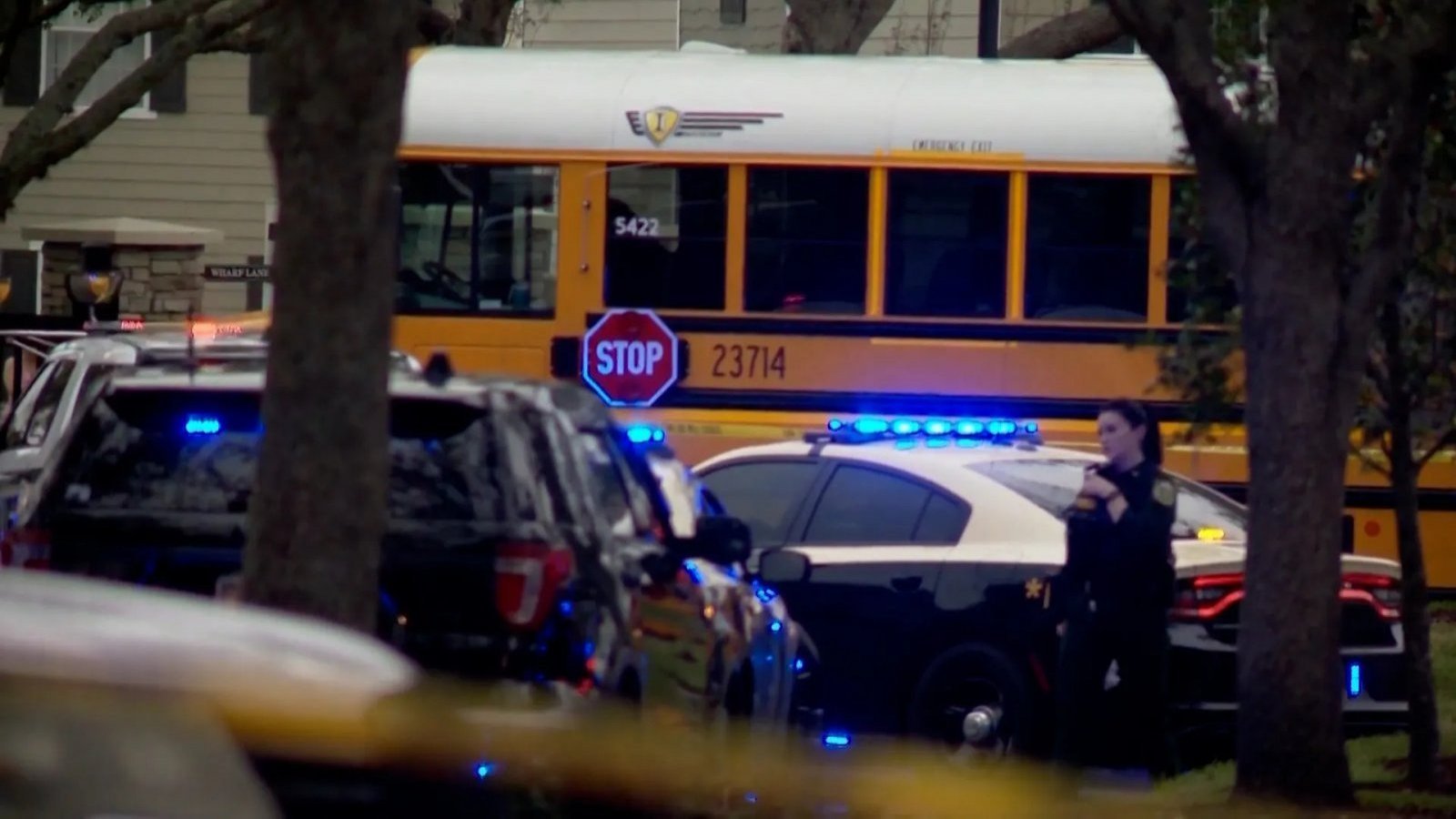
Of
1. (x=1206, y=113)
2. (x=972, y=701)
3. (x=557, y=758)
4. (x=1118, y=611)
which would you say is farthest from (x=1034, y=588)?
(x=557, y=758)

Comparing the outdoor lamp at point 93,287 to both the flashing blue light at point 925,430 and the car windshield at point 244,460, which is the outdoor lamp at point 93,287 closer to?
the flashing blue light at point 925,430

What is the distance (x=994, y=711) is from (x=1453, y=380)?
250 centimetres

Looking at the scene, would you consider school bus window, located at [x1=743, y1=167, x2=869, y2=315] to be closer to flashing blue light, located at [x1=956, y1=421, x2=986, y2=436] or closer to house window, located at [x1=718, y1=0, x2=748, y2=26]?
flashing blue light, located at [x1=956, y1=421, x2=986, y2=436]

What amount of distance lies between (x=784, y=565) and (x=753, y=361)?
5.60 m

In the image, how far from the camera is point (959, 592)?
10656 mm

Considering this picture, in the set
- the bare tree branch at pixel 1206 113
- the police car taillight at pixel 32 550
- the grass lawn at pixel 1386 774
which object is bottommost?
the grass lawn at pixel 1386 774

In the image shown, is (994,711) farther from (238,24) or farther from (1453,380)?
(238,24)

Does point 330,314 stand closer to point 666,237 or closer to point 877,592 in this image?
point 877,592

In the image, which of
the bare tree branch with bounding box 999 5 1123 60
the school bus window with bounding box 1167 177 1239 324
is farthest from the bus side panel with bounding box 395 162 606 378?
the bare tree branch with bounding box 999 5 1123 60

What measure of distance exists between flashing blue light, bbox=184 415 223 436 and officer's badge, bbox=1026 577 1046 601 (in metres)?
4.34

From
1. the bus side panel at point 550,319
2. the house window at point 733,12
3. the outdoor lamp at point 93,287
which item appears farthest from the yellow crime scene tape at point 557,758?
the house window at point 733,12

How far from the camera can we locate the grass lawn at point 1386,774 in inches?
369

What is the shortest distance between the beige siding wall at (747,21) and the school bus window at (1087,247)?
14.2m

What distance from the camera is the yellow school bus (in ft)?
48.6
